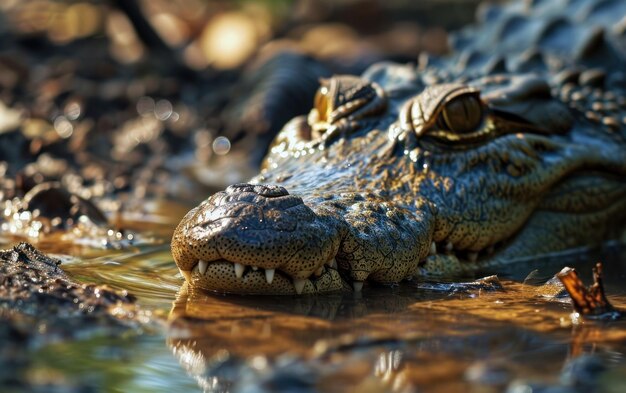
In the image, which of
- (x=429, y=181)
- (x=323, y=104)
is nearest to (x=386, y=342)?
(x=429, y=181)

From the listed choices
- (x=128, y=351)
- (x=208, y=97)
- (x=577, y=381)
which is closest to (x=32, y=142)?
(x=208, y=97)

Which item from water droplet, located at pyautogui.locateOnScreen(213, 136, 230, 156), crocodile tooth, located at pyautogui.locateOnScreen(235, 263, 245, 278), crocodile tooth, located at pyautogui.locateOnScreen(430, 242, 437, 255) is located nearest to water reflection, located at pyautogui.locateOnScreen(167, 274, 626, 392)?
crocodile tooth, located at pyautogui.locateOnScreen(235, 263, 245, 278)

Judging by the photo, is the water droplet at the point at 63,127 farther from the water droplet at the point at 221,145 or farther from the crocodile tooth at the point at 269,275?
the crocodile tooth at the point at 269,275

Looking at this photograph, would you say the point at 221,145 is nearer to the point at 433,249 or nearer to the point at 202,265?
the point at 433,249

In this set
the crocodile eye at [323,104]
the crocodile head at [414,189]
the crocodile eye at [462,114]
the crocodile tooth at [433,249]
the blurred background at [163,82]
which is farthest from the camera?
the blurred background at [163,82]

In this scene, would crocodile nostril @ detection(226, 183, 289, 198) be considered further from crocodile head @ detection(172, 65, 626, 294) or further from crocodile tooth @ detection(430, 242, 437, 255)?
crocodile tooth @ detection(430, 242, 437, 255)

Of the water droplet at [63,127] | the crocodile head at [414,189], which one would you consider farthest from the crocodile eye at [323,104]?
the water droplet at [63,127]

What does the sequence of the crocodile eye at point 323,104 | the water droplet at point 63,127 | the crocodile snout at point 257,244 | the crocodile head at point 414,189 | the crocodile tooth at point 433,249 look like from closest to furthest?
the crocodile snout at point 257,244 → the crocodile head at point 414,189 → the crocodile tooth at point 433,249 → the crocodile eye at point 323,104 → the water droplet at point 63,127
